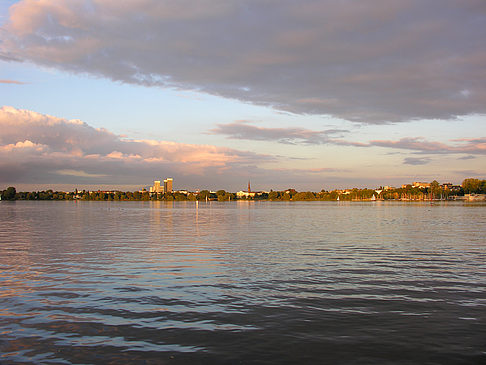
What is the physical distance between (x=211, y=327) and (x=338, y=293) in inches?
292

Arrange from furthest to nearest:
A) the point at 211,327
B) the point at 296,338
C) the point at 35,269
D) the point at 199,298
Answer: the point at 35,269, the point at 199,298, the point at 211,327, the point at 296,338

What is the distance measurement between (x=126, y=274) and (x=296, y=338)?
45.4ft

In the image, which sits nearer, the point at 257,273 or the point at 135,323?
the point at 135,323

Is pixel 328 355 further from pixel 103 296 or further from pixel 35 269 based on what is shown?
pixel 35 269

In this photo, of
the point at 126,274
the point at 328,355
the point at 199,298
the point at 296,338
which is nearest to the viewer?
the point at 328,355

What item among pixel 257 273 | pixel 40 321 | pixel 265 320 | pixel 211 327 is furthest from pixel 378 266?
pixel 40 321

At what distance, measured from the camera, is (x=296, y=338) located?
14062 millimetres

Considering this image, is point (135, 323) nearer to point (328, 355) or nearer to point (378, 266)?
point (328, 355)

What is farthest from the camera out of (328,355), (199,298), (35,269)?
(35,269)

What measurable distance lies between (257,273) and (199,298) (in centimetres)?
658

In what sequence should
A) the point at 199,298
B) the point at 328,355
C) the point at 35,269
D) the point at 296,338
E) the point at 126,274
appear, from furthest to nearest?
the point at 35,269, the point at 126,274, the point at 199,298, the point at 296,338, the point at 328,355

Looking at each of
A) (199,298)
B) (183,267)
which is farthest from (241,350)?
(183,267)

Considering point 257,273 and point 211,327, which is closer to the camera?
point 211,327

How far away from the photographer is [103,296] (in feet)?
64.3
